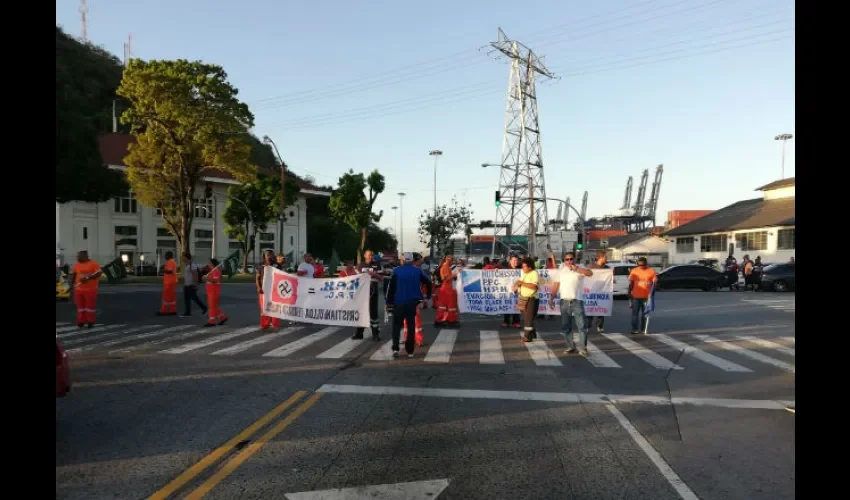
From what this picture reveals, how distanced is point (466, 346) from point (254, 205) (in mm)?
46546

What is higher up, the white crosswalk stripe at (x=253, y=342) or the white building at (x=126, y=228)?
the white building at (x=126, y=228)

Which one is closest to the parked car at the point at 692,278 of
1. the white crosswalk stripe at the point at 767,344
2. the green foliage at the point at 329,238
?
the white crosswalk stripe at the point at 767,344

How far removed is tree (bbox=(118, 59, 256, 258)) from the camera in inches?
1569

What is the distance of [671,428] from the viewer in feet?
21.6

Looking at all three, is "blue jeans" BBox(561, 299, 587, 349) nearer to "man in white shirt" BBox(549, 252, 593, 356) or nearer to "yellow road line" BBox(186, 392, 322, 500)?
"man in white shirt" BBox(549, 252, 593, 356)

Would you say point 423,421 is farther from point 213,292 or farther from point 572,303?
point 213,292

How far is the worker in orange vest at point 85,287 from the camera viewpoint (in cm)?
1492

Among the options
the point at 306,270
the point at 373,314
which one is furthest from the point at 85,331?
the point at 373,314

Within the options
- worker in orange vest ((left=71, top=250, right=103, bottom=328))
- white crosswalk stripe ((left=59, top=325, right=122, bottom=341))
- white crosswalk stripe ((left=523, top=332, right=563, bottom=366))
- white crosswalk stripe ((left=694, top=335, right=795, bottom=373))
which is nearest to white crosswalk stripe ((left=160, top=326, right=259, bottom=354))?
white crosswalk stripe ((left=59, top=325, right=122, bottom=341))

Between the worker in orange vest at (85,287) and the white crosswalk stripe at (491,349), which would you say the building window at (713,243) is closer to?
the white crosswalk stripe at (491,349)

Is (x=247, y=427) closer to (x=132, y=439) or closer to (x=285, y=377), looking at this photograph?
(x=132, y=439)

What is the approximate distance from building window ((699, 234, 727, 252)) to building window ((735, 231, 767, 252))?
241 centimetres
